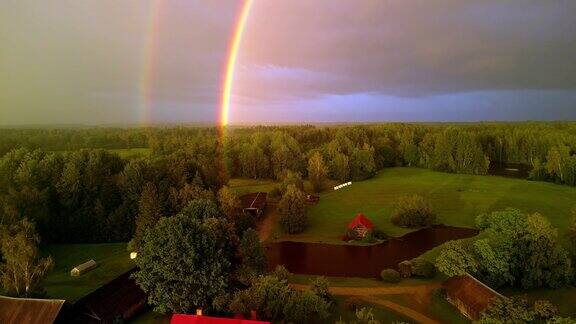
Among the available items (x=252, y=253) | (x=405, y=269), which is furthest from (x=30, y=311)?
(x=405, y=269)

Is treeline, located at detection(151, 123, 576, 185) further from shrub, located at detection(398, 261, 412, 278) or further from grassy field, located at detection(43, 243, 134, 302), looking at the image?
shrub, located at detection(398, 261, 412, 278)

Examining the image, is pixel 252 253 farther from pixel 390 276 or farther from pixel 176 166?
pixel 176 166

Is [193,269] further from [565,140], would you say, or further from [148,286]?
[565,140]

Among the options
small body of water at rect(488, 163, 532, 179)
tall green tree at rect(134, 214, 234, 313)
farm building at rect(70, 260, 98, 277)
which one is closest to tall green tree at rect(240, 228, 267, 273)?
tall green tree at rect(134, 214, 234, 313)

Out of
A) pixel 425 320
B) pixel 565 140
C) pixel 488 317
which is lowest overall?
pixel 425 320

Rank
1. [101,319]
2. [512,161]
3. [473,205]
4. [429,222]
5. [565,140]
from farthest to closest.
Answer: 1. [512,161]
2. [565,140]
3. [473,205]
4. [429,222]
5. [101,319]

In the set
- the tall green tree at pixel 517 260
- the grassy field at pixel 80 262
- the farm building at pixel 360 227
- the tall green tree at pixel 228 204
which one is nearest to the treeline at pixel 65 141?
the grassy field at pixel 80 262

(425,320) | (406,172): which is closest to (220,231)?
(425,320)
